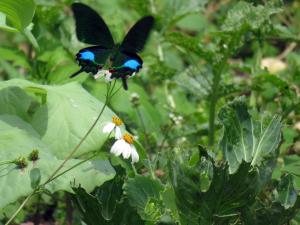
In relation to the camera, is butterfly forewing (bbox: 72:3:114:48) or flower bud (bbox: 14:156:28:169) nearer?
flower bud (bbox: 14:156:28:169)

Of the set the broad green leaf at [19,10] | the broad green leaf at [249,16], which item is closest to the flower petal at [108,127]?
the broad green leaf at [19,10]

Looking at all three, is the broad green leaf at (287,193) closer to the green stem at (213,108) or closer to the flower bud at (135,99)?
the green stem at (213,108)

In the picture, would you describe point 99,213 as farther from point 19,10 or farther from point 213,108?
point 213,108

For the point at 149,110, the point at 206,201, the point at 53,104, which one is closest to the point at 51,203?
the point at 149,110

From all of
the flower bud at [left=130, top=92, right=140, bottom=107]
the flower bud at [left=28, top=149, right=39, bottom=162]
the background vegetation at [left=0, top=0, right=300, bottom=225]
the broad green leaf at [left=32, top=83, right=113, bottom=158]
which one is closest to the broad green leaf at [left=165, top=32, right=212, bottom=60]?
the background vegetation at [left=0, top=0, right=300, bottom=225]

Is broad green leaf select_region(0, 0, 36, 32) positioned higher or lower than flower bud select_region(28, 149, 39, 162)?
higher

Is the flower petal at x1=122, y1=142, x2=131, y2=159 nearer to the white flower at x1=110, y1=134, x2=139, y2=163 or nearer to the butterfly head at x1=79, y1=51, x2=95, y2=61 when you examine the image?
the white flower at x1=110, y1=134, x2=139, y2=163
